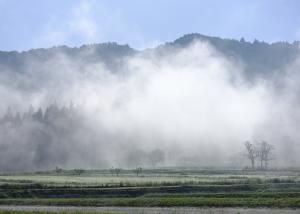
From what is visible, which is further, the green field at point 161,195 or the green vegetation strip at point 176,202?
the green field at point 161,195

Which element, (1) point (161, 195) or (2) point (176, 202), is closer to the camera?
(2) point (176, 202)

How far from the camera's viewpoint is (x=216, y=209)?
186ft

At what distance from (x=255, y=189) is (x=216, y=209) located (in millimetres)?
20704

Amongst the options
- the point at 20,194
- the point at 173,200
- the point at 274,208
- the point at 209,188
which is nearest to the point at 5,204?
the point at 20,194

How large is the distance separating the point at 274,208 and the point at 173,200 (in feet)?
45.6

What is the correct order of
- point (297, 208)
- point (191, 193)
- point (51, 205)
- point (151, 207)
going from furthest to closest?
point (191, 193), point (51, 205), point (151, 207), point (297, 208)

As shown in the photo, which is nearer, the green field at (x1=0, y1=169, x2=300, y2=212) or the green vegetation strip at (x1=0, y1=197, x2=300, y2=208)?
the green vegetation strip at (x1=0, y1=197, x2=300, y2=208)

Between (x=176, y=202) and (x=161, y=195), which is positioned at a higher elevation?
(x=161, y=195)

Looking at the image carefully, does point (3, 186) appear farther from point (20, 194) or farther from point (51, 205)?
point (51, 205)

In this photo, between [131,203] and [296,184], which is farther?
[296,184]

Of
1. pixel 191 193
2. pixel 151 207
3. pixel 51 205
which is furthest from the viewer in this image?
pixel 191 193

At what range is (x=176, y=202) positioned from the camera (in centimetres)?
6175

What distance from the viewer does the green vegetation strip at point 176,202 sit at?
5797 centimetres

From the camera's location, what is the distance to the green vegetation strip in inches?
2282
